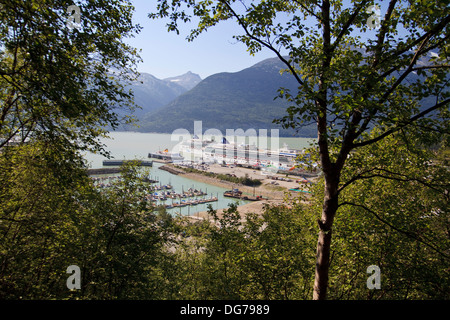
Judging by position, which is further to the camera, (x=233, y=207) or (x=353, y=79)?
(x=233, y=207)

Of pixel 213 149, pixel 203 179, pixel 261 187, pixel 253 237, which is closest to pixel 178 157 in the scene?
pixel 213 149

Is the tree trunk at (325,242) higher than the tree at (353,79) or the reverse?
the reverse

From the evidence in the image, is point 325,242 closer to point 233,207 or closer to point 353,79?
point 353,79

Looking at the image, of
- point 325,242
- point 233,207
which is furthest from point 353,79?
point 233,207

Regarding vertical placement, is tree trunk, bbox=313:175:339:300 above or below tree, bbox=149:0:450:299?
below
